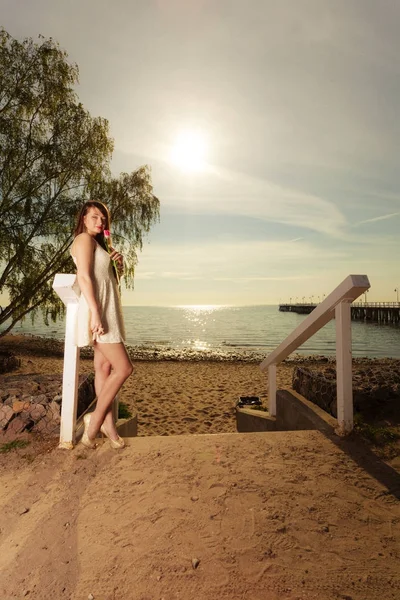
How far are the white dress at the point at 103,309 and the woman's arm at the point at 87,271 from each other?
0.07m

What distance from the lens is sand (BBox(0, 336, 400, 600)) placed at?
1.49 metres

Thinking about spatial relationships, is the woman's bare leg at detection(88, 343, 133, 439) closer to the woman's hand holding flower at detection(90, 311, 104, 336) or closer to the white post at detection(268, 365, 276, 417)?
the woman's hand holding flower at detection(90, 311, 104, 336)

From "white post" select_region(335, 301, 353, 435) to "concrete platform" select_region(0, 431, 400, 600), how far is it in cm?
20

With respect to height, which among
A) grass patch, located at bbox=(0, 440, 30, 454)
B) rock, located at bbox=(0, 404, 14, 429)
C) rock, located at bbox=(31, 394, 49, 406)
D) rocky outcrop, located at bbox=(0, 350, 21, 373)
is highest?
rock, located at bbox=(31, 394, 49, 406)

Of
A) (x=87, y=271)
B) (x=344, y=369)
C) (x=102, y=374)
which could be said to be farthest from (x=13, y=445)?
(x=344, y=369)

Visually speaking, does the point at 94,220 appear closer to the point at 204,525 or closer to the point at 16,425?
the point at 16,425

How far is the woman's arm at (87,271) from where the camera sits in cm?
261

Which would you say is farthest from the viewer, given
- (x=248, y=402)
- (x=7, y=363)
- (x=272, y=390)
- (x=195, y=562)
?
(x=7, y=363)

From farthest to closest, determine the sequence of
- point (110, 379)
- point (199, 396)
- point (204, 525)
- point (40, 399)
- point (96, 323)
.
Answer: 1. point (199, 396)
2. point (40, 399)
3. point (110, 379)
4. point (96, 323)
5. point (204, 525)

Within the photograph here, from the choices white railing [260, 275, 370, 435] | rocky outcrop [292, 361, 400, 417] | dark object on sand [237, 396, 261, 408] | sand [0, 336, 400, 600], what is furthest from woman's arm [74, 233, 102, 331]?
dark object on sand [237, 396, 261, 408]

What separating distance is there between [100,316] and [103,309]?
8 centimetres

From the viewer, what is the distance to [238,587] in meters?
1.46

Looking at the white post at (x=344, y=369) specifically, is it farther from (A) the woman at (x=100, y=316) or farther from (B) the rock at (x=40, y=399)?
(B) the rock at (x=40, y=399)

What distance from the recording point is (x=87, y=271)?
2641mm
